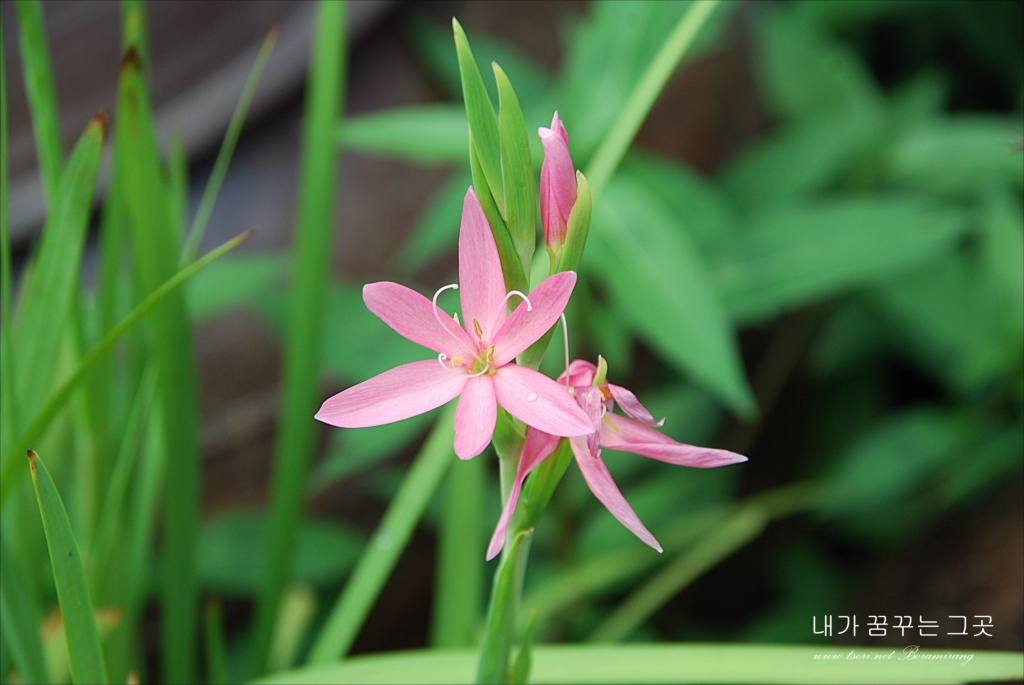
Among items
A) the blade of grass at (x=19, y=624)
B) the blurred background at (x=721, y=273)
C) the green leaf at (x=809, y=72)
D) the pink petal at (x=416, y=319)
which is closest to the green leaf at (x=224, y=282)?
the blurred background at (x=721, y=273)

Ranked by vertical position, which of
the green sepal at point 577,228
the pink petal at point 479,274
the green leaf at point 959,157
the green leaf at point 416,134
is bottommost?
the pink petal at point 479,274

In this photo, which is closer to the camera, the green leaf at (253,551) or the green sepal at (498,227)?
the green sepal at (498,227)

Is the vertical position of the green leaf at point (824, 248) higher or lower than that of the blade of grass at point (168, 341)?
higher

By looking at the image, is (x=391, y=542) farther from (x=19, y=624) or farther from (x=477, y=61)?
(x=477, y=61)

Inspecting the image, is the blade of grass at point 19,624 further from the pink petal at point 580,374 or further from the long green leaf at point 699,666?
the pink petal at point 580,374

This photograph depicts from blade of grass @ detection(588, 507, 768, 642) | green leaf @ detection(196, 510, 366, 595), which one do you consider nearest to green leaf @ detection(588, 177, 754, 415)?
blade of grass @ detection(588, 507, 768, 642)

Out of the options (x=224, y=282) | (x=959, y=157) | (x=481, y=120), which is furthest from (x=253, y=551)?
(x=959, y=157)

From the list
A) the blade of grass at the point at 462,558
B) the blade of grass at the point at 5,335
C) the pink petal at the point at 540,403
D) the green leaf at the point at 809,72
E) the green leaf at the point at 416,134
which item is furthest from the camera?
the green leaf at the point at 809,72

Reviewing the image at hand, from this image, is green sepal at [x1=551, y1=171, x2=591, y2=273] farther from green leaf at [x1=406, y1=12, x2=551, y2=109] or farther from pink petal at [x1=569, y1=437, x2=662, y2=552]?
green leaf at [x1=406, y1=12, x2=551, y2=109]
